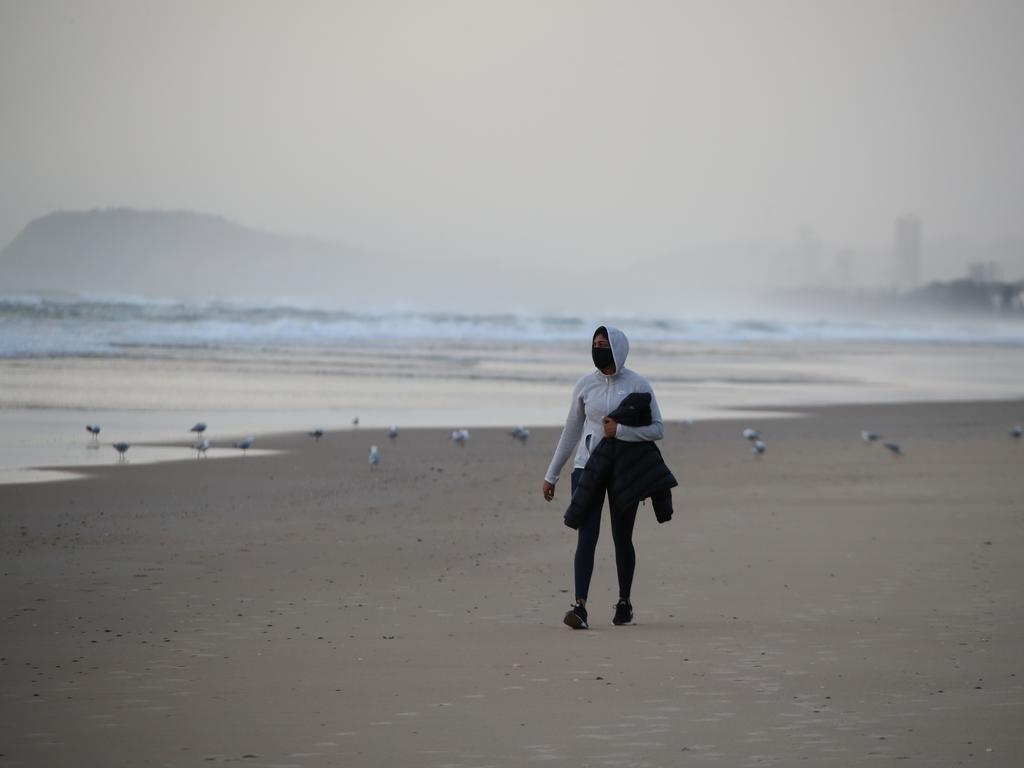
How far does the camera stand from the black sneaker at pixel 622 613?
23.7 feet

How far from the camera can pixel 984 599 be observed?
A: 311 inches

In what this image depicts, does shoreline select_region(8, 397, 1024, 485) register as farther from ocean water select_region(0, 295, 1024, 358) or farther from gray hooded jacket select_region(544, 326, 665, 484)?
ocean water select_region(0, 295, 1024, 358)

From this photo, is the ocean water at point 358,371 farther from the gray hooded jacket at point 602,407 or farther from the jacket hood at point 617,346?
the jacket hood at point 617,346

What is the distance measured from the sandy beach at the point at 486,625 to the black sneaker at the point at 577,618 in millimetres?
91

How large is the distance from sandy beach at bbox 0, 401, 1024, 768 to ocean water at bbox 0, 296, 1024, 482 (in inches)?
146

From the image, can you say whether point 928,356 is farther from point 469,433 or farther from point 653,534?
point 653,534

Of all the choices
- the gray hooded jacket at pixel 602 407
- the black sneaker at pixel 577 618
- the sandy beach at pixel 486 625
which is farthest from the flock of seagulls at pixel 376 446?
the black sneaker at pixel 577 618

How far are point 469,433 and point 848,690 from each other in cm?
1264

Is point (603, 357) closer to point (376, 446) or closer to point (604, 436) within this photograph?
point (604, 436)

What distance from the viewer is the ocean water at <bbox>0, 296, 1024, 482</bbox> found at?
63.0ft

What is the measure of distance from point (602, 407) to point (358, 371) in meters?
24.7

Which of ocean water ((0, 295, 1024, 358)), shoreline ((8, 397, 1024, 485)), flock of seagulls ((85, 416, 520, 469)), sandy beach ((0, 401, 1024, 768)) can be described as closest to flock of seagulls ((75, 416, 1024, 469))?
flock of seagulls ((85, 416, 520, 469))

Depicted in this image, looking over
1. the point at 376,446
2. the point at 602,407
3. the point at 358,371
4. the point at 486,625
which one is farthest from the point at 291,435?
the point at 358,371

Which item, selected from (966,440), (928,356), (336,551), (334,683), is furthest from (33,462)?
(928,356)
